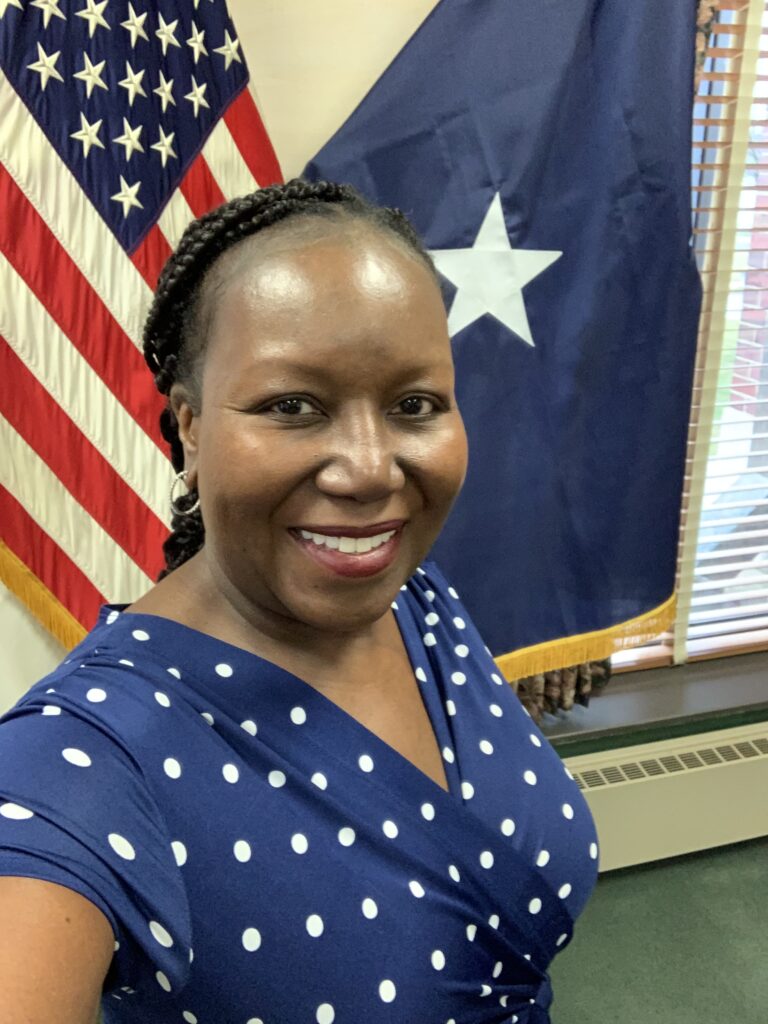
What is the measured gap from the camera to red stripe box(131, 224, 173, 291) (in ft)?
4.31

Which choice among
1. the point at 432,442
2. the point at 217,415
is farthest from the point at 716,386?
the point at 217,415

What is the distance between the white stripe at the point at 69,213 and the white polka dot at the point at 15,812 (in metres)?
0.97

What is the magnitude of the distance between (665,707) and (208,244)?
1749 millimetres

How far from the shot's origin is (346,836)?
2.24 ft

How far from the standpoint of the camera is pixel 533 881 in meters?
0.81

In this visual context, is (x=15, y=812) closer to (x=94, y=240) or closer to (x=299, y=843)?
(x=299, y=843)

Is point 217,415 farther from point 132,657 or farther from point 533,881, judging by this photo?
point 533,881

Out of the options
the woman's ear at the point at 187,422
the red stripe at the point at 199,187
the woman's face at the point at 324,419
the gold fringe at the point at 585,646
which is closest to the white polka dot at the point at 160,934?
the woman's face at the point at 324,419

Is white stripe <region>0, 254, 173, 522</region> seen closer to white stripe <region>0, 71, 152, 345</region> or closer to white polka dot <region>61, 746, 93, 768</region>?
white stripe <region>0, 71, 152, 345</region>

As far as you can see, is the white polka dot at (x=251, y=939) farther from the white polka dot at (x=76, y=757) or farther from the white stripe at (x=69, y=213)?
the white stripe at (x=69, y=213)

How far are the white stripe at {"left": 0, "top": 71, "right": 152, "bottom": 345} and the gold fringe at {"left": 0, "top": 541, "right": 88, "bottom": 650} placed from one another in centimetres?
43

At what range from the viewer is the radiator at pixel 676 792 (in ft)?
6.44

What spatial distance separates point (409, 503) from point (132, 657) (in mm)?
270

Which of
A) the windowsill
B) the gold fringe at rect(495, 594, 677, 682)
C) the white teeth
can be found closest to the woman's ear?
the white teeth
